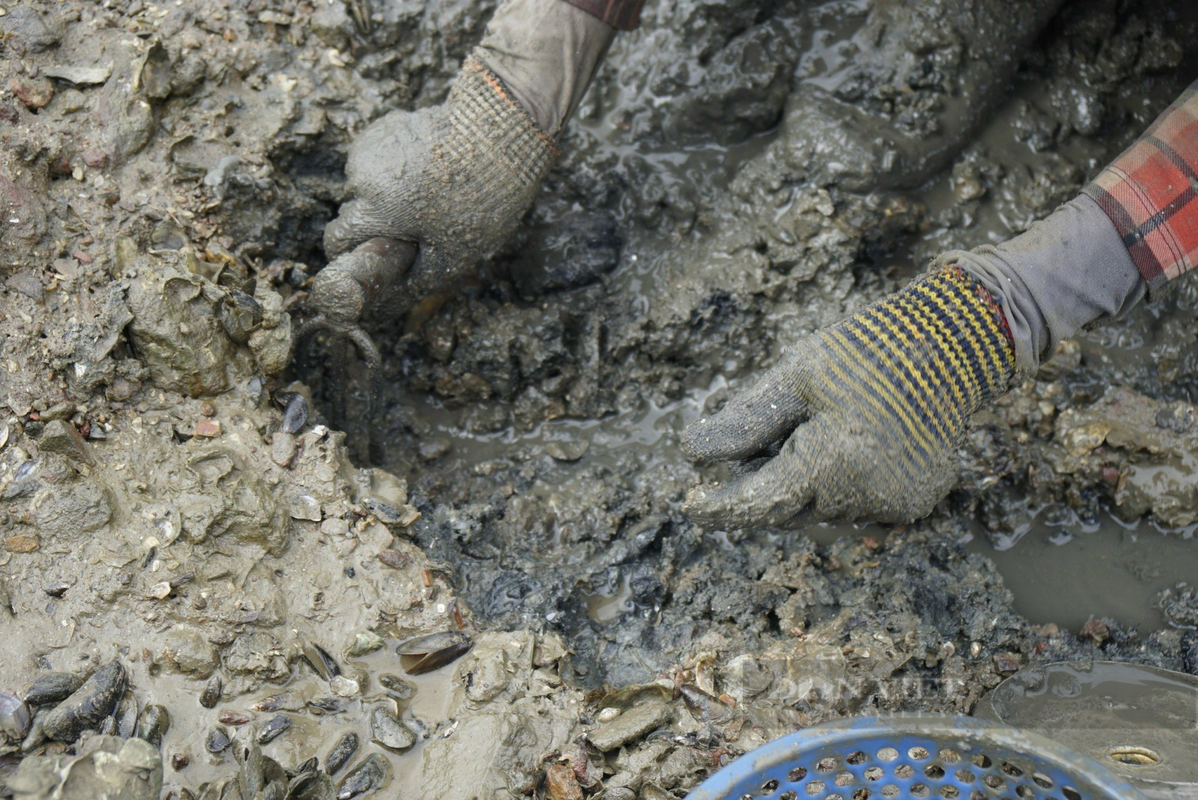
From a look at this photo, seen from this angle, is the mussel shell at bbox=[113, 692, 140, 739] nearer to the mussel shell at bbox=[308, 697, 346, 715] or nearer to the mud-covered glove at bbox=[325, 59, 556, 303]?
the mussel shell at bbox=[308, 697, 346, 715]

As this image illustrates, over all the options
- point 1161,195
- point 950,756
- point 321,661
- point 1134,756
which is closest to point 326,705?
point 321,661

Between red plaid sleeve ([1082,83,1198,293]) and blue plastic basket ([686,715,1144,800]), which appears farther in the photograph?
red plaid sleeve ([1082,83,1198,293])

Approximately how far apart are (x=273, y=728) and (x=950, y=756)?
148cm

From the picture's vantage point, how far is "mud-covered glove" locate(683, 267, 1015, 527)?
7.34 ft

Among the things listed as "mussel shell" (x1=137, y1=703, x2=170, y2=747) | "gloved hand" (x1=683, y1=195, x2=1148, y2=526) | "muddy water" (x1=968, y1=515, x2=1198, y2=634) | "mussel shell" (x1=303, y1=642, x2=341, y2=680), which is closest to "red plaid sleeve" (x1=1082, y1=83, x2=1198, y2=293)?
"gloved hand" (x1=683, y1=195, x2=1148, y2=526)

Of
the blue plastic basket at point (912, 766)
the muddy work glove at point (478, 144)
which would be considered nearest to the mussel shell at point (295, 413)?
the muddy work glove at point (478, 144)

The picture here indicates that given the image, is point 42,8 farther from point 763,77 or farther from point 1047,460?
point 1047,460

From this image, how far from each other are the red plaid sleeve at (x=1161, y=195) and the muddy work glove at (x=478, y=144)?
150cm

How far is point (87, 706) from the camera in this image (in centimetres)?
197

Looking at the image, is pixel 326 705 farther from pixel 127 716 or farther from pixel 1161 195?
pixel 1161 195

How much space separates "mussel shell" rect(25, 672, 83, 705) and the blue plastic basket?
1.39 m

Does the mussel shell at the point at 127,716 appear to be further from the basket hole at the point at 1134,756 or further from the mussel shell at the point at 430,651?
the basket hole at the point at 1134,756

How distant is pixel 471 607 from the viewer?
248 cm

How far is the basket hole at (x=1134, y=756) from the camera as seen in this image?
1985 millimetres
